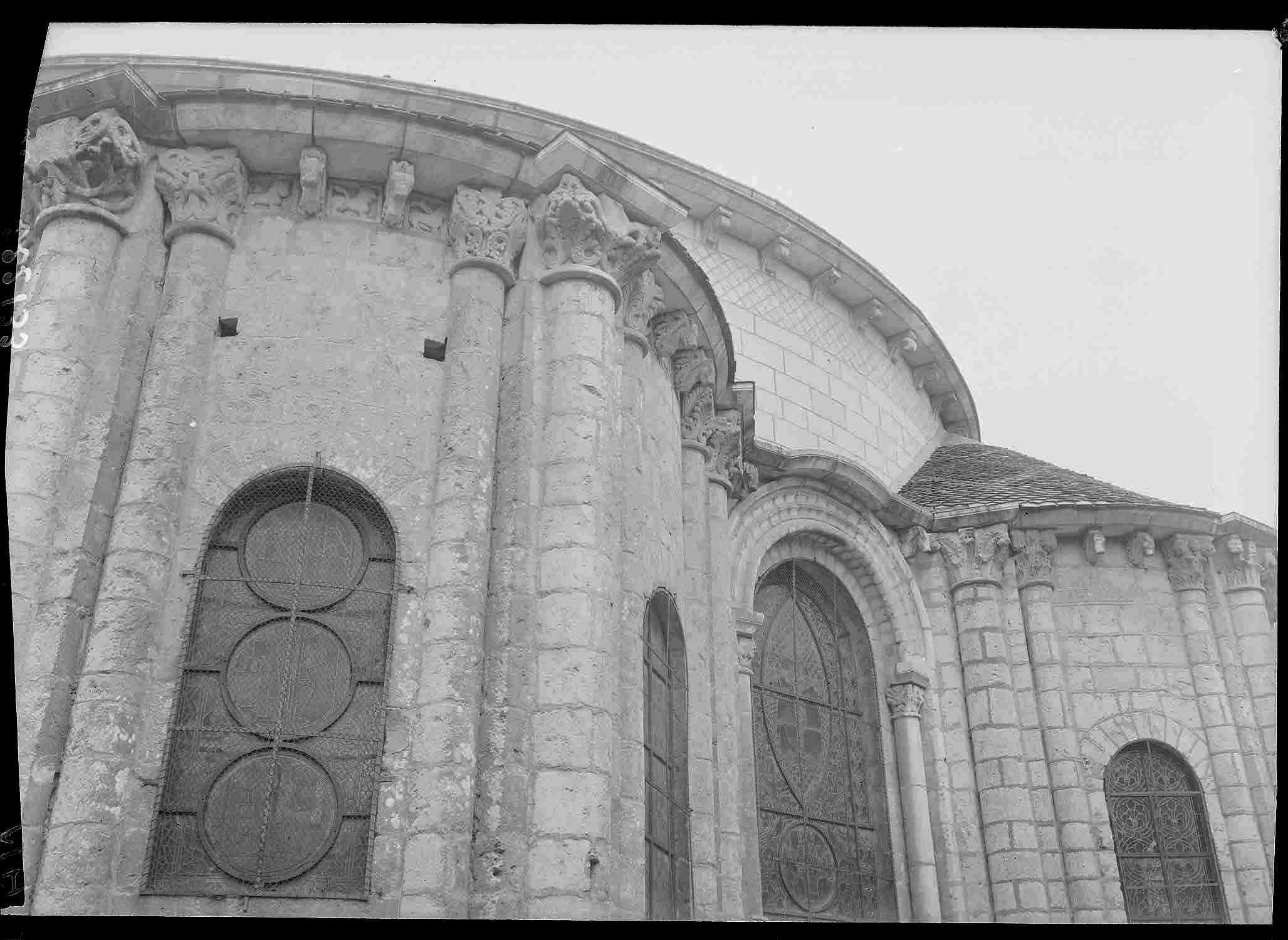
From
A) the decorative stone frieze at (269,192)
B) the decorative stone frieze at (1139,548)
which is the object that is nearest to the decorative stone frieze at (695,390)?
the decorative stone frieze at (269,192)

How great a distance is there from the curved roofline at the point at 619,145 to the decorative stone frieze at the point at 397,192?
1.04 ft

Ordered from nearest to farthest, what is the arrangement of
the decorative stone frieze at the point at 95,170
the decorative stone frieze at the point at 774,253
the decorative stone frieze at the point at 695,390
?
1. the decorative stone frieze at the point at 95,170
2. the decorative stone frieze at the point at 695,390
3. the decorative stone frieze at the point at 774,253

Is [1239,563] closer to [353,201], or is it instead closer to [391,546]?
[391,546]

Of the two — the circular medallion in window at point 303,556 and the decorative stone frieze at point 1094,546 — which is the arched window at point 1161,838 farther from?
the circular medallion in window at point 303,556

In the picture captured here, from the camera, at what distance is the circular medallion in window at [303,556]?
20.5 ft

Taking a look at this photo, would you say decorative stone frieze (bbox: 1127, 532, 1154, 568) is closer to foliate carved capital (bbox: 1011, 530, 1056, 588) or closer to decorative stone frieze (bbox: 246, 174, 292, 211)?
foliate carved capital (bbox: 1011, 530, 1056, 588)

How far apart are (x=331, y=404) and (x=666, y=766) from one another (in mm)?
3077

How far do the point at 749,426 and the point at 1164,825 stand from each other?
576 cm

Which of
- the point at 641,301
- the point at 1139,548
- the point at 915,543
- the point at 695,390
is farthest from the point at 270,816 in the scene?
the point at 1139,548

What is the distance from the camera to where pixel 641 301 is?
26.2 ft

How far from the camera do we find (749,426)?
10133 millimetres

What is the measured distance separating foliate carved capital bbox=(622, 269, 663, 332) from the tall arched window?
12.1ft

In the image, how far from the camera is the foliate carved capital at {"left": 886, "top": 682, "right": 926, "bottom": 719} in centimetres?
1123

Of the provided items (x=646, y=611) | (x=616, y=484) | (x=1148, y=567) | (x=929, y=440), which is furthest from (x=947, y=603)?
(x=616, y=484)
